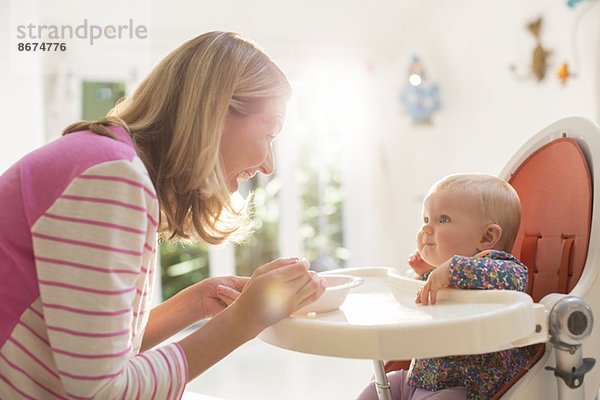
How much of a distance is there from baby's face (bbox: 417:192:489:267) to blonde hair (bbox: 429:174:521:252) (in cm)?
2

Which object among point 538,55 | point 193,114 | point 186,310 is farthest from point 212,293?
point 538,55

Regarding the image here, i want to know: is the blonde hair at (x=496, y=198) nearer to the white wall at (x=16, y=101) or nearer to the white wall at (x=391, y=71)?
the white wall at (x=391, y=71)

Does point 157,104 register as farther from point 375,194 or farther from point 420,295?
point 375,194

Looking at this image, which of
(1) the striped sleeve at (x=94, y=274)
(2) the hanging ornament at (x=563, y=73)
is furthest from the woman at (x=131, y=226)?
(2) the hanging ornament at (x=563, y=73)

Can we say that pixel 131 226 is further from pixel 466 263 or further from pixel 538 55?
pixel 538 55

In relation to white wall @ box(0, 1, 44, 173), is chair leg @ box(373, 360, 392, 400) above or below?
below

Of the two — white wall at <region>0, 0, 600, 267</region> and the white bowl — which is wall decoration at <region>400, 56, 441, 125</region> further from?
the white bowl

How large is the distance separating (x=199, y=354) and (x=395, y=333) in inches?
12.0

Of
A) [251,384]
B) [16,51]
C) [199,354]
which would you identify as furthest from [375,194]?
[199,354]

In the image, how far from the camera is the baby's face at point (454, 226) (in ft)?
3.89

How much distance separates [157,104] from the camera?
3.26 ft

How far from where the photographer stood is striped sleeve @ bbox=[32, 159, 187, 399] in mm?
756

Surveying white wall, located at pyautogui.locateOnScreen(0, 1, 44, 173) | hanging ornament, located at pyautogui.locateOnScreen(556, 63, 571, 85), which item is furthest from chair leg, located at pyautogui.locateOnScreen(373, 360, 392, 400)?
hanging ornament, located at pyautogui.locateOnScreen(556, 63, 571, 85)

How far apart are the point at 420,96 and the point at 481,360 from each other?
3010mm
